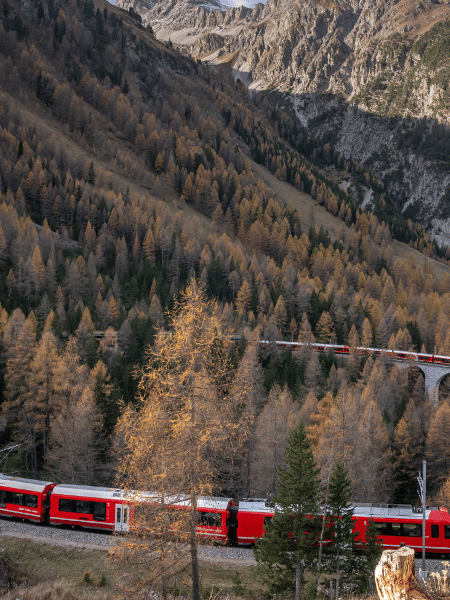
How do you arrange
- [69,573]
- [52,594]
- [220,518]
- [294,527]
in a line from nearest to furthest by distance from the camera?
[52,594], [294,527], [69,573], [220,518]

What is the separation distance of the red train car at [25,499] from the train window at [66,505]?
1435mm

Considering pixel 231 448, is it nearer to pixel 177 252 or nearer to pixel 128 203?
pixel 177 252

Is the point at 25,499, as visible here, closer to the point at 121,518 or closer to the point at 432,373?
the point at 121,518

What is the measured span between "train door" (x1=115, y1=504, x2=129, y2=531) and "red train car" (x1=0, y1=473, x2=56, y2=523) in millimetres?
5560

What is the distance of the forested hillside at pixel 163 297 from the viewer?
49188 mm

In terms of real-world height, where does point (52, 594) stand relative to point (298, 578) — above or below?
below

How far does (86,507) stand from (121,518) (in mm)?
2855

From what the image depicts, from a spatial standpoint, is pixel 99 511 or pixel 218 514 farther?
pixel 99 511

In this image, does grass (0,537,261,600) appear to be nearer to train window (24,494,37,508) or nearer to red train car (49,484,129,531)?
red train car (49,484,129,531)

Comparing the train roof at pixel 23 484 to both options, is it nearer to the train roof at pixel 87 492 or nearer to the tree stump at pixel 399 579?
the train roof at pixel 87 492

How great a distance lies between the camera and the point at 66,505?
3272 centimetres

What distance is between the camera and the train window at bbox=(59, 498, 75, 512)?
32.6 m

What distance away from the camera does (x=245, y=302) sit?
327ft

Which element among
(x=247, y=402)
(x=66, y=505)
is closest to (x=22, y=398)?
(x=66, y=505)
